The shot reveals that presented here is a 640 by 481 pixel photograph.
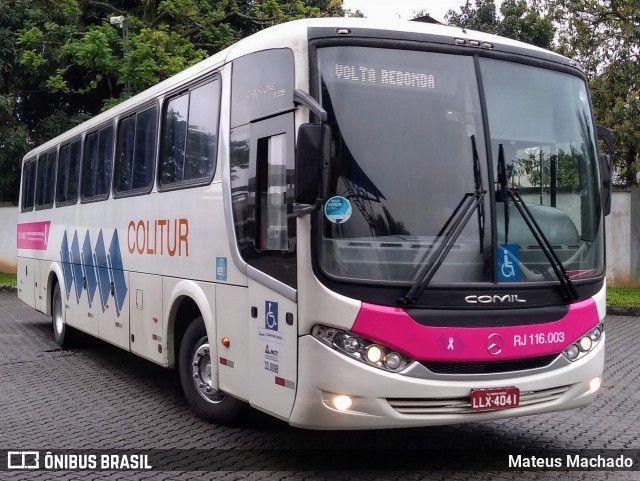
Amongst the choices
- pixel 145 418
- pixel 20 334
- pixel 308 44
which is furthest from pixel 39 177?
pixel 308 44

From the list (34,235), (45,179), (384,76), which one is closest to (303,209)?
(384,76)

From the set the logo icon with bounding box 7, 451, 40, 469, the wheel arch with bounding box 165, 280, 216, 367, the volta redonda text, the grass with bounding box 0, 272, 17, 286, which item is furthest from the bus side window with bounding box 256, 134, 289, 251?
the grass with bounding box 0, 272, 17, 286

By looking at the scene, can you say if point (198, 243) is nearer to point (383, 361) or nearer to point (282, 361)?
point (282, 361)

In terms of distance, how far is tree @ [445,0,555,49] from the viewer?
33750 mm

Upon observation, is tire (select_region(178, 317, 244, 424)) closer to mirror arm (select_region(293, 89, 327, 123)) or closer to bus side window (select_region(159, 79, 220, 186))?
bus side window (select_region(159, 79, 220, 186))

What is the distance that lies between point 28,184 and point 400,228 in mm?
11260

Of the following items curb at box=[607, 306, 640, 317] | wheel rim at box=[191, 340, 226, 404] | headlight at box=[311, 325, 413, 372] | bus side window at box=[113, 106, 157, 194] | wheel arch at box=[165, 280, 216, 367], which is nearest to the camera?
headlight at box=[311, 325, 413, 372]

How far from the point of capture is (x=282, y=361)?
561 centimetres

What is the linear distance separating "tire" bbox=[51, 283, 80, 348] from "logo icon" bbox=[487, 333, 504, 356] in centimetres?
818

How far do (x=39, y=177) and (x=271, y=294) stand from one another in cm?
945

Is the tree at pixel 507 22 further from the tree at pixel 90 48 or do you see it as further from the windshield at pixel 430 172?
the windshield at pixel 430 172

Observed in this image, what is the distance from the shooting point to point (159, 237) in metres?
8.11

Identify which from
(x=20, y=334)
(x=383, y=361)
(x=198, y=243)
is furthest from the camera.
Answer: (x=20, y=334)

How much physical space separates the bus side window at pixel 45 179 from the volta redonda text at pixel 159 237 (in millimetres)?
4622
